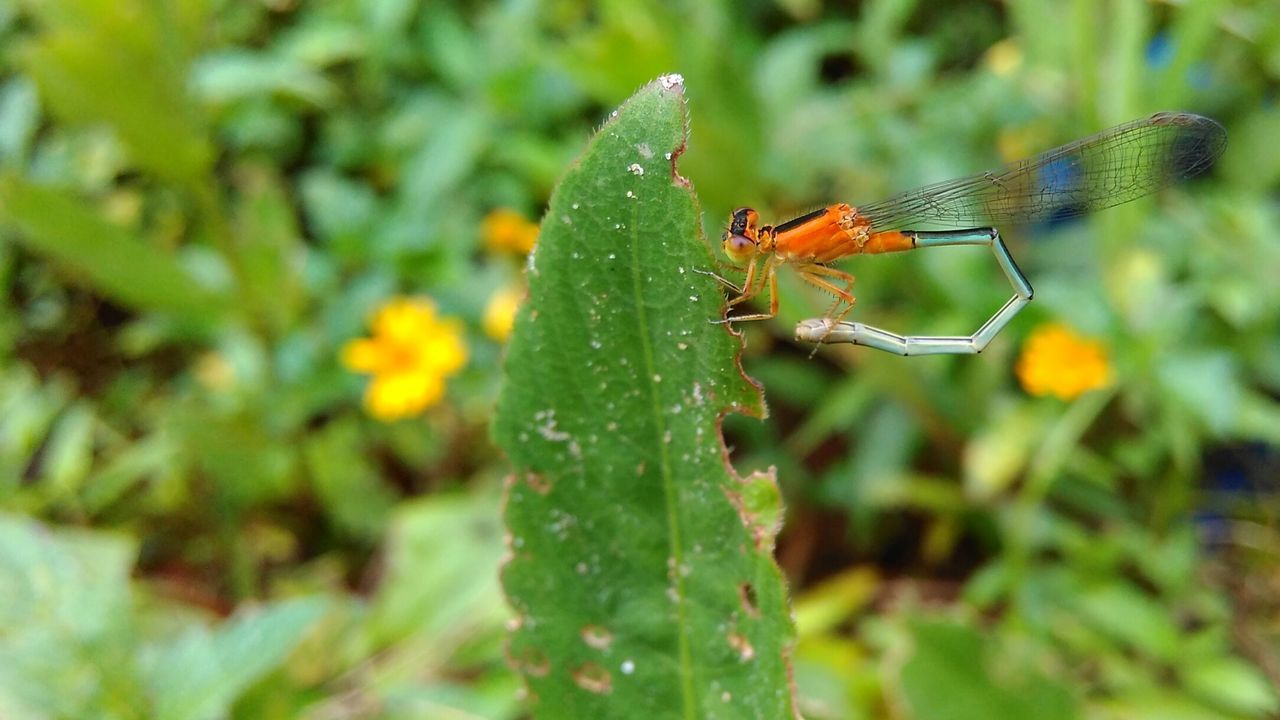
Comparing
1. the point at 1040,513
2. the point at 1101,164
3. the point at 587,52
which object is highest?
the point at 587,52

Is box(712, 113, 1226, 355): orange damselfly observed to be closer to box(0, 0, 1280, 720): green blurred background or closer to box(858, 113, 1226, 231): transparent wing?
box(858, 113, 1226, 231): transparent wing

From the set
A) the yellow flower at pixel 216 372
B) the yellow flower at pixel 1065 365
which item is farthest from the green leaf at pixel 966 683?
the yellow flower at pixel 216 372

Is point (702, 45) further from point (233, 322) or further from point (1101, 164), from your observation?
point (233, 322)

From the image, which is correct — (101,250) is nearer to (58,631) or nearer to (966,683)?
(58,631)

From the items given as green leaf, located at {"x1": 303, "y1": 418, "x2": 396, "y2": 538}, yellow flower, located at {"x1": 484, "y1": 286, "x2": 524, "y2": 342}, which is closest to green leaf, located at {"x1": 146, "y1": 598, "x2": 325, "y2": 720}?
green leaf, located at {"x1": 303, "y1": 418, "x2": 396, "y2": 538}

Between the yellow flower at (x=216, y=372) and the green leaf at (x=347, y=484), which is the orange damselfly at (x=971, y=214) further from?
the yellow flower at (x=216, y=372)

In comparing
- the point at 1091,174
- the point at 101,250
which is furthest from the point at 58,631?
the point at 1091,174

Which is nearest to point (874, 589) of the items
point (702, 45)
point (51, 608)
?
point (702, 45)
